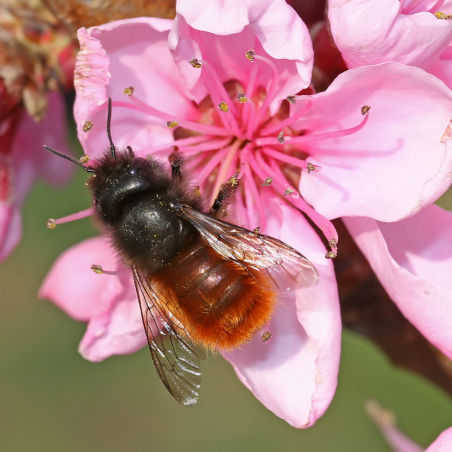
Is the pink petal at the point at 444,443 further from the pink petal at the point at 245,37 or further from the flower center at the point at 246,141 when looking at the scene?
the pink petal at the point at 245,37

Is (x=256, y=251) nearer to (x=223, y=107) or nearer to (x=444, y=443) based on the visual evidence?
(x=223, y=107)

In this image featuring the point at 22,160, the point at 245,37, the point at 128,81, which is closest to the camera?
the point at 245,37

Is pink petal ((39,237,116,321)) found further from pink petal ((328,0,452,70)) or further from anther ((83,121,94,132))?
pink petal ((328,0,452,70))

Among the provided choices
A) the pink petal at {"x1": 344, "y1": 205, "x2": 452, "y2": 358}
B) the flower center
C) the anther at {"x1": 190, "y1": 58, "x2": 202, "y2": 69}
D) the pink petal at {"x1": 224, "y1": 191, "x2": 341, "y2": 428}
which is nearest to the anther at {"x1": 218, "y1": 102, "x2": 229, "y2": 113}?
the flower center

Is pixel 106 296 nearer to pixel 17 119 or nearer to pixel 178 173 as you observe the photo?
pixel 178 173

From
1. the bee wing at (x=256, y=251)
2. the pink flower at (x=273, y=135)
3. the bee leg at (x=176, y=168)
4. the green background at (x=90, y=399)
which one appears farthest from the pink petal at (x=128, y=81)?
the green background at (x=90, y=399)

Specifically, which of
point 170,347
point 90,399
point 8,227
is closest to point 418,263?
point 170,347
